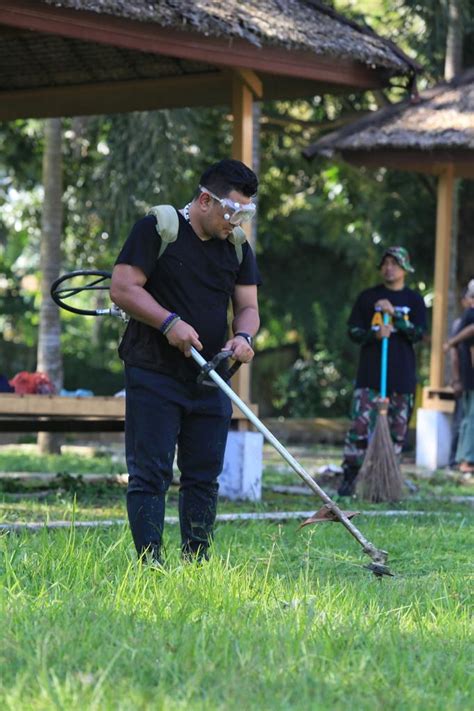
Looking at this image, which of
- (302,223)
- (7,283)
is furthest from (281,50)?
(7,283)

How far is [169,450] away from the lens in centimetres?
584

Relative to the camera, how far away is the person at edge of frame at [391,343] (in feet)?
34.4

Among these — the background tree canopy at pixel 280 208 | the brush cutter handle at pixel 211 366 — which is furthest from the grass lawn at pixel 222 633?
the background tree canopy at pixel 280 208

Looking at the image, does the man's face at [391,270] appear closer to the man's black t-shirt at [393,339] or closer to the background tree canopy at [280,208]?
the man's black t-shirt at [393,339]

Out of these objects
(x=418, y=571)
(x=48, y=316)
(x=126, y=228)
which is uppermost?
(x=126, y=228)

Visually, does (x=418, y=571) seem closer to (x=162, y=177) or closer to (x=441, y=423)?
(x=441, y=423)

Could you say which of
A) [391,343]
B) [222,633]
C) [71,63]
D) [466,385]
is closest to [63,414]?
[391,343]

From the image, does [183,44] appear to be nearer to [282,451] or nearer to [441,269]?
[282,451]

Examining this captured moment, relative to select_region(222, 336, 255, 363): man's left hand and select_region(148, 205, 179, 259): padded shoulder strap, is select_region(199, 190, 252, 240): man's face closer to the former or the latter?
select_region(148, 205, 179, 259): padded shoulder strap

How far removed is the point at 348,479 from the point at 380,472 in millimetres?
709

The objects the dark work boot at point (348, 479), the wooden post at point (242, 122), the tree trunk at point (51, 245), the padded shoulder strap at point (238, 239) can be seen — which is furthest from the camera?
the tree trunk at point (51, 245)

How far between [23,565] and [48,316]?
11.3 metres

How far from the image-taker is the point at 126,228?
19.6 meters

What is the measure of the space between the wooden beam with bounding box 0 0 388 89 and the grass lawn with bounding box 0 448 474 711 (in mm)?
3844
